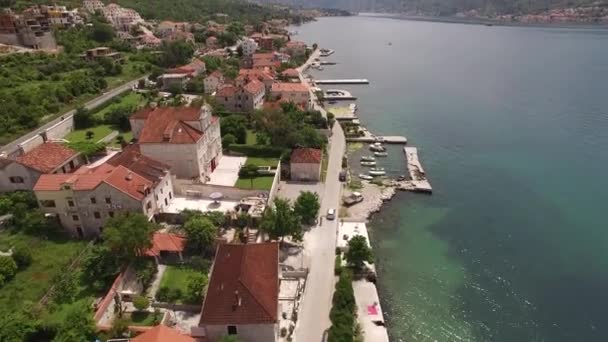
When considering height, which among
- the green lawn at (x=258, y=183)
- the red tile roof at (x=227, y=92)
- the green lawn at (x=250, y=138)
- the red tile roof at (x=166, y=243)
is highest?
the red tile roof at (x=227, y=92)

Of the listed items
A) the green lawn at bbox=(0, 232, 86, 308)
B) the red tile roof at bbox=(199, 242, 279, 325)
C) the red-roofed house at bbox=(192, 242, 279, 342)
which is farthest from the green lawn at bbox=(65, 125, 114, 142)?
the red-roofed house at bbox=(192, 242, 279, 342)

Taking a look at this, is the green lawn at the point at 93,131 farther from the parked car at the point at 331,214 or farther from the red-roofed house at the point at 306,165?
the parked car at the point at 331,214

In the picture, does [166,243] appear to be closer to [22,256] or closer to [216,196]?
[216,196]

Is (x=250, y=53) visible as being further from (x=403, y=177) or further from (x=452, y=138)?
(x=403, y=177)

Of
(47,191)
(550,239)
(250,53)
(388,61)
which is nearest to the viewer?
(47,191)

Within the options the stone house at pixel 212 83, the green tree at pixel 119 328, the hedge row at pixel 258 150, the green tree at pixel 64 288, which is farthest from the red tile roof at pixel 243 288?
the stone house at pixel 212 83

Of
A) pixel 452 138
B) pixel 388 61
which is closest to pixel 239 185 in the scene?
pixel 452 138

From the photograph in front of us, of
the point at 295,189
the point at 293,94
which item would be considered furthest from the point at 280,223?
the point at 293,94

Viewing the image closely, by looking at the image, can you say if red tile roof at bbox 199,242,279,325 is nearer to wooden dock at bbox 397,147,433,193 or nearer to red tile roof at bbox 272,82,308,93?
wooden dock at bbox 397,147,433,193
